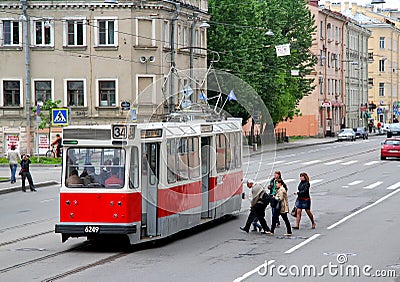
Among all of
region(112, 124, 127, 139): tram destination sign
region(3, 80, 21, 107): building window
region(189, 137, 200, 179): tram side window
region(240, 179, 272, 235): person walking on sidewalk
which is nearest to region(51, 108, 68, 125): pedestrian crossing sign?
region(3, 80, 21, 107): building window

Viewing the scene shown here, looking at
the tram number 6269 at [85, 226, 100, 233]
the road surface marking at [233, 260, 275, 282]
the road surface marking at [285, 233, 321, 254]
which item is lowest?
the road surface marking at [285, 233, 321, 254]

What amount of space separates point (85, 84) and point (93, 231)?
38202mm

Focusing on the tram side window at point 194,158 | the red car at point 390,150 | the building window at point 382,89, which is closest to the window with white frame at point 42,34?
the red car at point 390,150

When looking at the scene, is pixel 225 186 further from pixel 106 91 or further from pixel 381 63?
pixel 381 63

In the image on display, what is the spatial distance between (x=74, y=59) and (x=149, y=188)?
37831 mm

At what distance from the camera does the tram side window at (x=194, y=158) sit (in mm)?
19844

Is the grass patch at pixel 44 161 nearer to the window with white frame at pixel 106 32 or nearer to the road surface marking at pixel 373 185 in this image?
the window with white frame at pixel 106 32

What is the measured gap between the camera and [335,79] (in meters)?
101

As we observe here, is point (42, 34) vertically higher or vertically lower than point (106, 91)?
higher

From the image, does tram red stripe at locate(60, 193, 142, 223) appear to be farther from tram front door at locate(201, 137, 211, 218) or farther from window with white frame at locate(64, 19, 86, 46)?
window with white frame at locate(64, 19, 86, 46)

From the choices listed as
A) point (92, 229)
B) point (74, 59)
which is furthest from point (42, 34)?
point (92, 229)

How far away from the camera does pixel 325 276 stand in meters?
14.4

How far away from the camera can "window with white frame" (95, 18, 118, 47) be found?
5434cm

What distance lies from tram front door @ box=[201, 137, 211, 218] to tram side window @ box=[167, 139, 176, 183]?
198cm
